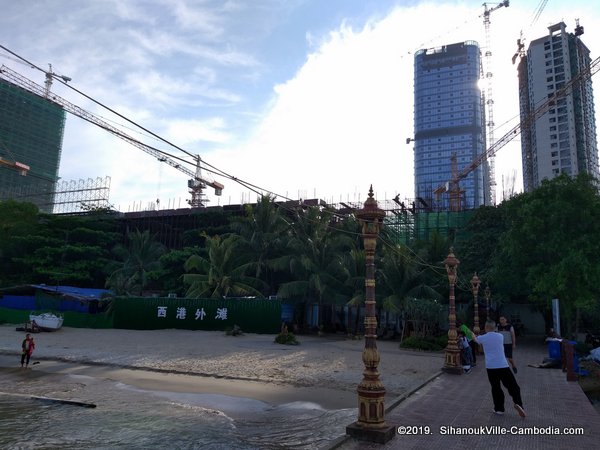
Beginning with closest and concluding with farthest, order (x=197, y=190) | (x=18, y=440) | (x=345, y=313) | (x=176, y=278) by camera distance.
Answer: (x=18, y=440) < (x=345, y=313) < (x=176, y=278) < (x=197, y=190)

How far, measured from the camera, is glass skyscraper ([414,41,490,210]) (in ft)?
456

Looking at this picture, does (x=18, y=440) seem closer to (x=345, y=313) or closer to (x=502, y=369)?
(x=502, y=369)

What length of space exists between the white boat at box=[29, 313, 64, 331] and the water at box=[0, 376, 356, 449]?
19.5 m

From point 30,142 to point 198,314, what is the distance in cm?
7140

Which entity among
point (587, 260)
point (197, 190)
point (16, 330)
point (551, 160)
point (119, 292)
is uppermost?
point (551, 160)

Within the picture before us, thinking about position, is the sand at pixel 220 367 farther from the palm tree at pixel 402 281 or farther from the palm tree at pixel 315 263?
the palm tree at pixel 315 263

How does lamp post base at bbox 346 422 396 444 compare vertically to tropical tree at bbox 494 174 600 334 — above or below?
below

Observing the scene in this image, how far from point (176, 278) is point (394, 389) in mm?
30488

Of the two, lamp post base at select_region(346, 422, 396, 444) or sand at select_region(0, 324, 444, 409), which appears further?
sand at select_region(0, 324, 444, 409)

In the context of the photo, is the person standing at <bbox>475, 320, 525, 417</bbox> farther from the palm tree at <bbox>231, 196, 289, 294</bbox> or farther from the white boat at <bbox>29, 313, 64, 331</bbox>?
the white boat at <bbox>29, 313, 64, 331</bbox>

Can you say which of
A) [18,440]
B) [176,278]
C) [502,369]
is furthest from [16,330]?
[502,369]

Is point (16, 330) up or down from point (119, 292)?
down

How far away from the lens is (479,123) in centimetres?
14012

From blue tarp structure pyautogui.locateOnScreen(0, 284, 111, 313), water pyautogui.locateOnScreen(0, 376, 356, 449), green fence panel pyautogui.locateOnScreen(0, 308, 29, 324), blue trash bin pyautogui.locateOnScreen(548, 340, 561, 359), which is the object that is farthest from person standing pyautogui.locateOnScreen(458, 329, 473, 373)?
green fence panel pyautogui.locateOnScreen(0, 308, 29, 324)
